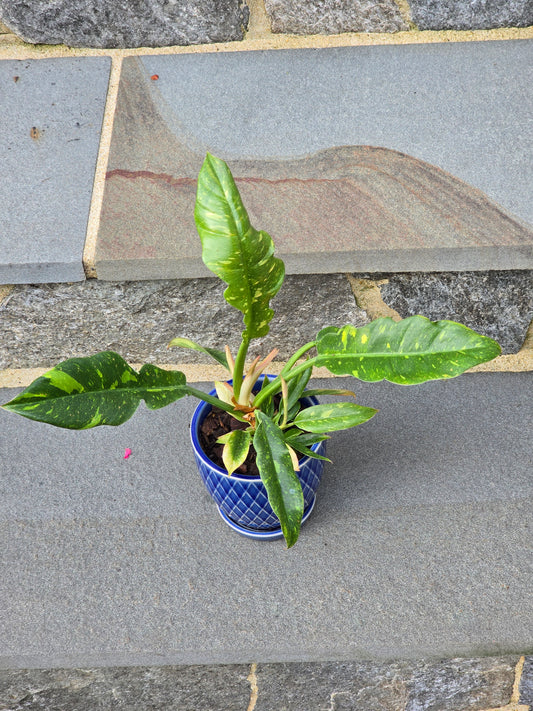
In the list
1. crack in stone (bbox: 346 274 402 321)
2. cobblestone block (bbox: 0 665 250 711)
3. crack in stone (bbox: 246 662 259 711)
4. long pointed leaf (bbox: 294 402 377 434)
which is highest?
crack in stone (bbox: 346 274 402 321)

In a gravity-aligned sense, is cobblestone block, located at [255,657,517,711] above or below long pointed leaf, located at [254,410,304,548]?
below

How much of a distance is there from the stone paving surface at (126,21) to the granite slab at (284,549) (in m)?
0.78

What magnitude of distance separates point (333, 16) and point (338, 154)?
395 mm

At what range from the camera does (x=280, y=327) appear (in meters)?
1.21

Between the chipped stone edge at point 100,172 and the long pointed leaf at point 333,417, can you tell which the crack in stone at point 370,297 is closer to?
the long pointed leaf at point 333,417

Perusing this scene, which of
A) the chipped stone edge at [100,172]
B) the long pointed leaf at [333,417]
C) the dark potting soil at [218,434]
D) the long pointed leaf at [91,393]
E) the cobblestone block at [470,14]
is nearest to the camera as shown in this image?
the long pointed leaf at [91,393]

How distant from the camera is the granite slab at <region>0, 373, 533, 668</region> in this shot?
0.94 m

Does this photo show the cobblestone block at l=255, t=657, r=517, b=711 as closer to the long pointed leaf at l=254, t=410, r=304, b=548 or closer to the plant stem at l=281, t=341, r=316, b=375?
the long pointed leaf at l=254, t=410, r=304, b=548

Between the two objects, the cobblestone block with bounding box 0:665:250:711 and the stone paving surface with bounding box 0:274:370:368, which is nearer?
the cobblestone block with bounding box 0:665:250:711

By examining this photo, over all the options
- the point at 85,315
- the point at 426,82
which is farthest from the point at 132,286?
the point at 426,82

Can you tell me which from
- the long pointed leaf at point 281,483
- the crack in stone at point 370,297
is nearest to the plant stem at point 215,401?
the long pointed leaf at point 281,483

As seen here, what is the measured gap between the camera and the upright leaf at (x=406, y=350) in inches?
29.5

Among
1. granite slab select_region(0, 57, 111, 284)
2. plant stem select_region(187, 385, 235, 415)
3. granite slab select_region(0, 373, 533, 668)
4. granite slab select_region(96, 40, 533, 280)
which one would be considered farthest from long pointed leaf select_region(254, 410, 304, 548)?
granite slab select_region(0, 57, 111, 284)

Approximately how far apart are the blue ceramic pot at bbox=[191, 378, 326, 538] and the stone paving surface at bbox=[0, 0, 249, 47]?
2.78 ft
